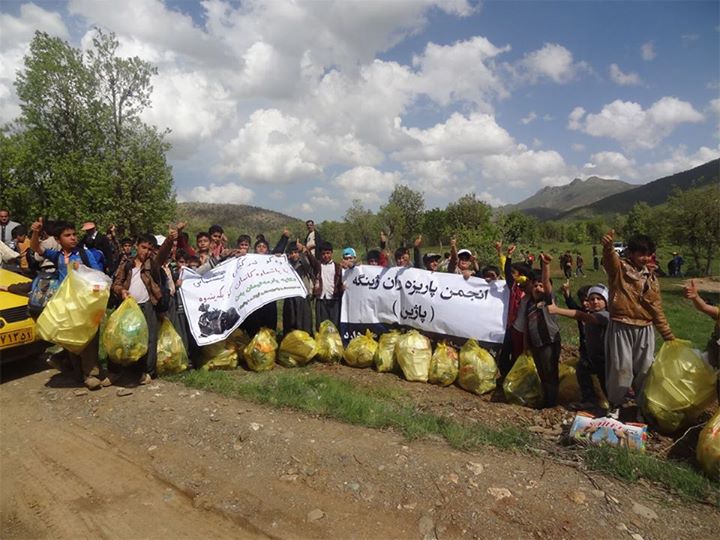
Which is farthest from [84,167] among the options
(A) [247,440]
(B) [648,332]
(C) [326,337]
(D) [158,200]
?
(B) [648,332]

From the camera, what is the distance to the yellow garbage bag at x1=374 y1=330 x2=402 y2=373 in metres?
5.72

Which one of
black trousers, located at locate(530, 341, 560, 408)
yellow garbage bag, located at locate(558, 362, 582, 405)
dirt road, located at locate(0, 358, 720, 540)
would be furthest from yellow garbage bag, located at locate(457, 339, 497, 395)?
dirt road, located at locate(0, 358, 720, 540)

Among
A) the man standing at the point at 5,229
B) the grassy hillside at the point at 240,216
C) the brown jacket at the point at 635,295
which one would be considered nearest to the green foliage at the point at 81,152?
the man standing at the point at 5,229

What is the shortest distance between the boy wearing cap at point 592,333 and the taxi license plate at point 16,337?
20.2ft

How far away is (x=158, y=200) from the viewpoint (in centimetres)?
2403

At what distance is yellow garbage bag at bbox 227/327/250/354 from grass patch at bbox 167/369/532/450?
1.43ft

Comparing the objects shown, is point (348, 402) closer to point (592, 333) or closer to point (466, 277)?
point (466, 277)

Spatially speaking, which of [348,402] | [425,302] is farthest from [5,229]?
[425,302]

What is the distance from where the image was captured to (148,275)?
512 cm

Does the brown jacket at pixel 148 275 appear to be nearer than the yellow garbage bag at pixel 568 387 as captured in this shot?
No

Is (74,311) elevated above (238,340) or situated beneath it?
elevated above

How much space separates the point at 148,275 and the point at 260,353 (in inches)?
64.9

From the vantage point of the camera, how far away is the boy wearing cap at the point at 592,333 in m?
4.60

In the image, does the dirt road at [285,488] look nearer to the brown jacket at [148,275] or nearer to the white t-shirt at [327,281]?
the brown jacket at [148,275]
